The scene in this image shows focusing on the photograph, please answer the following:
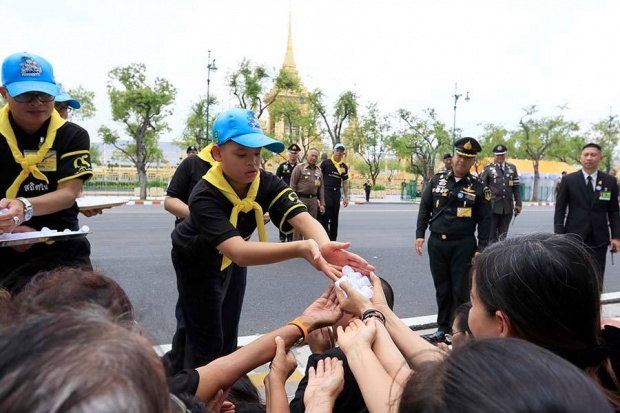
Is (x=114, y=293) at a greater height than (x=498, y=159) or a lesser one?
lesser

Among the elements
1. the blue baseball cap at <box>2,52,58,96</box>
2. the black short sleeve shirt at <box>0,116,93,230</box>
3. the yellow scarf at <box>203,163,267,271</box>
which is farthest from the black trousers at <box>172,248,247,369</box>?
the blue baseball cap at <box>2,52,58,96</box>

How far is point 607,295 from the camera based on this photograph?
6.07 m

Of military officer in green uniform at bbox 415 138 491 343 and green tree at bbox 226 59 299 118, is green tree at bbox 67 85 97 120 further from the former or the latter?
military officer in green uniform at bbox 415 138 491 343

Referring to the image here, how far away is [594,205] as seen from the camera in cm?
541

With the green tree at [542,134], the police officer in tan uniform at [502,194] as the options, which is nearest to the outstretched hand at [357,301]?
the police officer in tan uniform at [502,194]

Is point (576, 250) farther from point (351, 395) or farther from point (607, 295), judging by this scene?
point (607, 295)

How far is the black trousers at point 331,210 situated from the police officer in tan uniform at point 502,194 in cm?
274

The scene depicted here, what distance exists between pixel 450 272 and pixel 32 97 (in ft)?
11.9

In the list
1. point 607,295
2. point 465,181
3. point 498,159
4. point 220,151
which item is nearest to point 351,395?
point 220,151

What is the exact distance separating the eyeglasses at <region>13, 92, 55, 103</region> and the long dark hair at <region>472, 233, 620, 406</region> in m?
2.10

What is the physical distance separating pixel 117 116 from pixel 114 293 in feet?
93.7

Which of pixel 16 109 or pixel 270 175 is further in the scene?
pixel 270 175

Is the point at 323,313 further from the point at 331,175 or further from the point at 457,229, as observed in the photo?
the point at 331,175

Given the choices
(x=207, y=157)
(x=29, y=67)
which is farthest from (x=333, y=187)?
(x=29, y=67)
